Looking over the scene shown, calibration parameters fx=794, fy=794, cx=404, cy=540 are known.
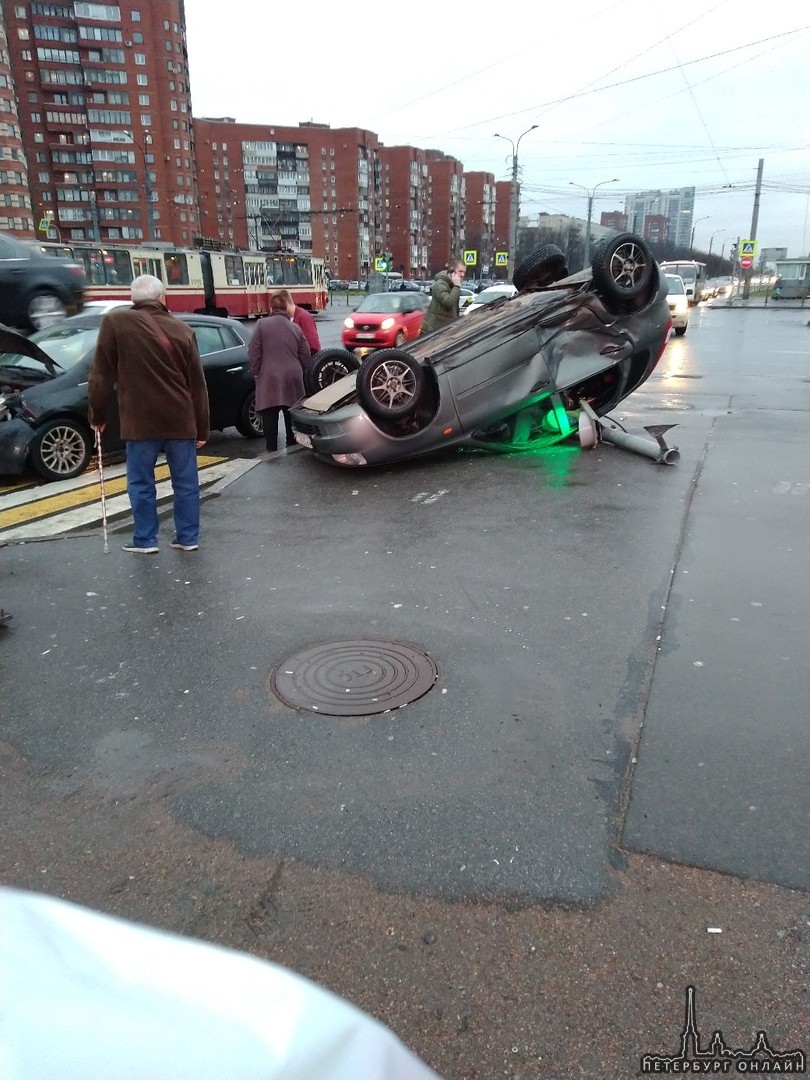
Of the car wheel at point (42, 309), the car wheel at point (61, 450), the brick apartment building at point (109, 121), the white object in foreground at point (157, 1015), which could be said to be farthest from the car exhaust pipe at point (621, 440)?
the brick apartment building at point (109, 121)

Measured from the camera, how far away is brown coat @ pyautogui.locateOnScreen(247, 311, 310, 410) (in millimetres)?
8727

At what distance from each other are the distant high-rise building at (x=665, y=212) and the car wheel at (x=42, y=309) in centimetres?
6740

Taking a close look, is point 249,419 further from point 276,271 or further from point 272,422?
point 276,271

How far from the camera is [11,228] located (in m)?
77.5

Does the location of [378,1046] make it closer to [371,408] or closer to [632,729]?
[632,729]

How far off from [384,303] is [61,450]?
1452 cm

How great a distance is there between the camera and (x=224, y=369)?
9883 millimetres

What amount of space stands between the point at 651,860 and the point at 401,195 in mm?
155351

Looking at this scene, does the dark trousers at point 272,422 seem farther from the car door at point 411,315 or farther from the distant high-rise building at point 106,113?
the distant high-rise building at point 106,113

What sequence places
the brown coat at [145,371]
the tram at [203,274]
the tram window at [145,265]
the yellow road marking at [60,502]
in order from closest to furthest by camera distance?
the brown coat at [145,371] < the yellow road marking at [60,502] < the tram at [203,274] < the tram window at [145,265]

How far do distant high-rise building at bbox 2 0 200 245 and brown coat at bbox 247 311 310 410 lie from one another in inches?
4005

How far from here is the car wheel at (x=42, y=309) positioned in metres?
12.9

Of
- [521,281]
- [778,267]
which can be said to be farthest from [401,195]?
[521,281]

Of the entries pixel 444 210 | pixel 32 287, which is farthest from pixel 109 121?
pixel 32 287
